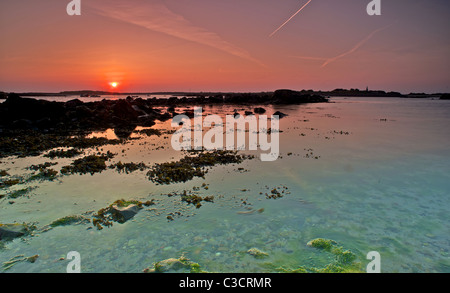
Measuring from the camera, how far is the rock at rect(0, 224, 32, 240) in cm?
819

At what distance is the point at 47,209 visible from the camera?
10250mm

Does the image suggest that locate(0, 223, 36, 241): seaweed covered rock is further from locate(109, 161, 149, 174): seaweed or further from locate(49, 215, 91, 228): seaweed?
locate(109, 161, 149, 174): seaweed

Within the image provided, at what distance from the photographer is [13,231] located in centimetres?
835

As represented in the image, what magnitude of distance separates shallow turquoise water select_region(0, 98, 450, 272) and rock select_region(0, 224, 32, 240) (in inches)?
16.6

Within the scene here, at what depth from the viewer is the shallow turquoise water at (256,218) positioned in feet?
24.2

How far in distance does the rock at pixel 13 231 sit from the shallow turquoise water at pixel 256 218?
0.42 m

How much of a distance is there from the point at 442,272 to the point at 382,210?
→ 3806mm

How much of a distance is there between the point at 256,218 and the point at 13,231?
28.2 feet

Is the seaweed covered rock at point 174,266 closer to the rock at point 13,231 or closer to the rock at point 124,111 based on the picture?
the rock at point 13,231

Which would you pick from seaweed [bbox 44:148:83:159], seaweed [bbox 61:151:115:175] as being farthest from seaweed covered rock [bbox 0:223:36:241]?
seaweed [bbox 44:148:83:159]

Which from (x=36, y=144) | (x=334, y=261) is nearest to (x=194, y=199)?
(x=334, y=261)

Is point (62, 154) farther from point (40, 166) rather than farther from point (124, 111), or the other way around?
point (124, 111)
